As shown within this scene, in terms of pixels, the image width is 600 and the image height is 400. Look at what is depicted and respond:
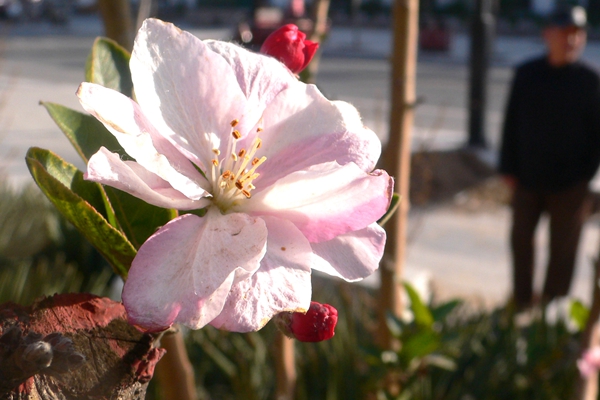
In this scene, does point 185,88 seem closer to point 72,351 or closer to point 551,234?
point 72,351

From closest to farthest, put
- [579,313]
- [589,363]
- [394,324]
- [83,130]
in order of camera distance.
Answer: [83,130] < [589,363] < [394,324] < [579,313]

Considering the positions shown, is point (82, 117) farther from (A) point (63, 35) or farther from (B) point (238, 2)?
(B) point (238, 2)

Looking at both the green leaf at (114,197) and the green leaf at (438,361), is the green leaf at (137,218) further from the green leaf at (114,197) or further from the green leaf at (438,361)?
the green leaf at (438,361)

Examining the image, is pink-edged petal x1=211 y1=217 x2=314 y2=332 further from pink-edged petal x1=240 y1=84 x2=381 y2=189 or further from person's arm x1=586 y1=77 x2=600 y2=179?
person's arm x1=586 y1=77 x2=600 y2=179

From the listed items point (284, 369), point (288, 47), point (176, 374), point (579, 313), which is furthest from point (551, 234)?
point (288, 47)

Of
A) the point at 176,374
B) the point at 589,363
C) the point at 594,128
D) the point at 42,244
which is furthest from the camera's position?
the point at 594,128

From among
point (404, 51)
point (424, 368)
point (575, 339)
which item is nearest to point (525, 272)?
point (575, 339)

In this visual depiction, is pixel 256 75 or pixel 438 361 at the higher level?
pixel 256 75
